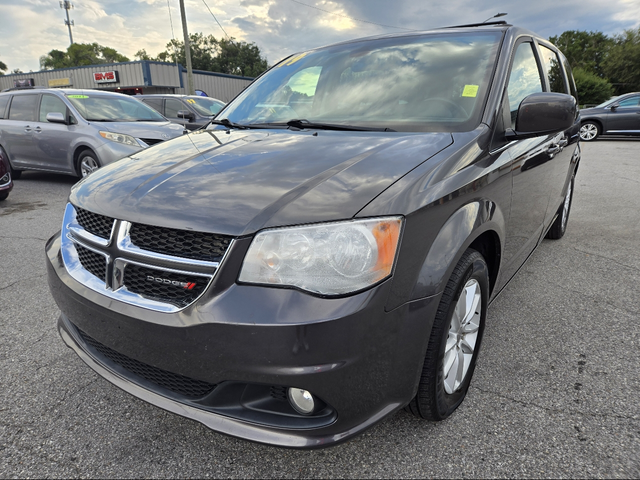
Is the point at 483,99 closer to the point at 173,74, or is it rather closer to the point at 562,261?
the point at 562,261

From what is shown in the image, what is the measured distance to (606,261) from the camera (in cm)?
376

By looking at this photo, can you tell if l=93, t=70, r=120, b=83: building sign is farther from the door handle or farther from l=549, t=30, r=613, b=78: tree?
l=549, t=30, r=613, b=78: tree

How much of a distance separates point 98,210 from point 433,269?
1264 mm

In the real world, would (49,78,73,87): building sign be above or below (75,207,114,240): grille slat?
above

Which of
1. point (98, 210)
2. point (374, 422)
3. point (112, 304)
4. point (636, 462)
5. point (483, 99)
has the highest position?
point (483, 99)

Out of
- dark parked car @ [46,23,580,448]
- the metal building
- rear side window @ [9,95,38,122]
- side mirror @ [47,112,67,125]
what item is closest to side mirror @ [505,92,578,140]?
dark parked car @ [46,23,580,448]

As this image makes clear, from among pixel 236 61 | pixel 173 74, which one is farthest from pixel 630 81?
pixel 236 61

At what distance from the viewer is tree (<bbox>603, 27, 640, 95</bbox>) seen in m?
43.9

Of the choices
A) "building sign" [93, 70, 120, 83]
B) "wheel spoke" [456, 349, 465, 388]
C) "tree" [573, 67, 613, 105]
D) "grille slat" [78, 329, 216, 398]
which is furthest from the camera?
"tree" [573, 67, 613, 105]

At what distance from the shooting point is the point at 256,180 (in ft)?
5.34

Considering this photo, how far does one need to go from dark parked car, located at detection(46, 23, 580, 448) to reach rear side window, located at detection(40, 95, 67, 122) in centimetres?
619

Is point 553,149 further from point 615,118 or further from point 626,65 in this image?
point 626,65

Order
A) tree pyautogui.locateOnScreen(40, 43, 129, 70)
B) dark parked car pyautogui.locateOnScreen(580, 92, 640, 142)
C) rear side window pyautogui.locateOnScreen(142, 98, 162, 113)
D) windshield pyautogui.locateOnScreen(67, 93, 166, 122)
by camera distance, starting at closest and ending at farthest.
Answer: windshield pyautogui.locateOnScreen(67, 93, 166, 122), rear side window pyautogui.locateOnScreen(142, 98, 162, 113), dark parked car pyautogui.locateOnScreen(580, 92, 640, 142), tree pyautogui.locateOnScreen(40, 43, 129, 70)

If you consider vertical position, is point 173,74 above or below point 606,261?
above
